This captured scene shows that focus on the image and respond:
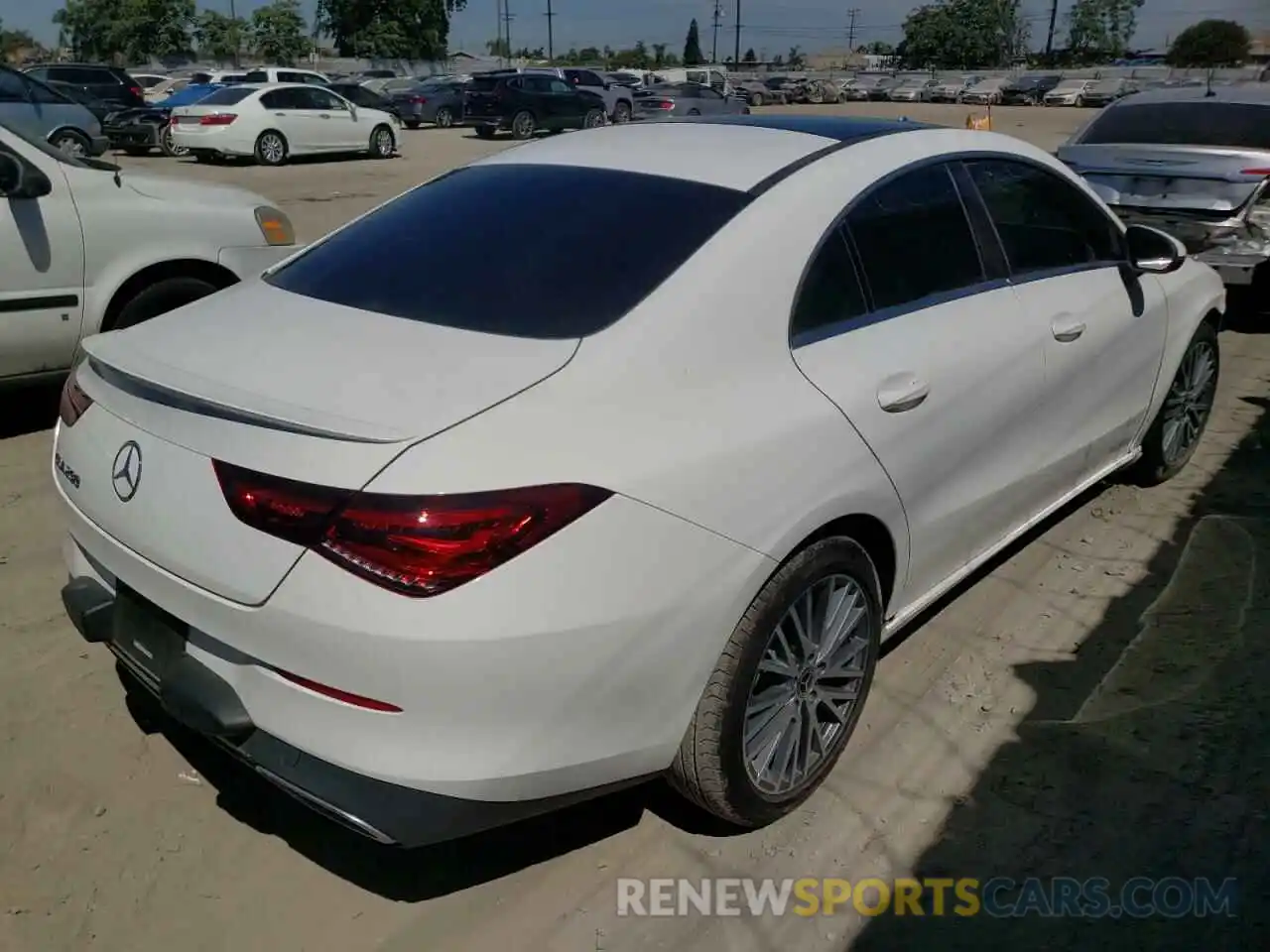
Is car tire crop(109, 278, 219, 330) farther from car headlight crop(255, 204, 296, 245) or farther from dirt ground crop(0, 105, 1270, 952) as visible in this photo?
dirt ground crop(0, 105, 1270, 952)

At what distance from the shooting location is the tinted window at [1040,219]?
12.0ft

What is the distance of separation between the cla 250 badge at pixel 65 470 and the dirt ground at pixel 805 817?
33.9 inches

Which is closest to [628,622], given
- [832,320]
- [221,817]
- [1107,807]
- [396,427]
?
[396,427]

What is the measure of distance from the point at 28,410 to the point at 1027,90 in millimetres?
54087

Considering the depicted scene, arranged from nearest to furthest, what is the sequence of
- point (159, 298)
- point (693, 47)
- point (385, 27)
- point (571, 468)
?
point (571, 468), point (159, 298), point (385, 27), point (693, 47)

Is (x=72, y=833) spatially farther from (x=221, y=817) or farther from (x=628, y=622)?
(x=628, y=622)

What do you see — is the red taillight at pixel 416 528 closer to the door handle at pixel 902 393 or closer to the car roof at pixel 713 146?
the door handle at pixel 902 393

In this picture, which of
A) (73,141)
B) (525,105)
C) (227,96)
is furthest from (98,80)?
(525,105)

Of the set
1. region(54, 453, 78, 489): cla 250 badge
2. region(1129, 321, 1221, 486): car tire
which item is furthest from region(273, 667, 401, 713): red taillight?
region(1129, 321, 1221, 486): car tire

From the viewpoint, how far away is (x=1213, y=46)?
58656mm

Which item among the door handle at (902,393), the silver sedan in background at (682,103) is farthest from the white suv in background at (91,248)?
the silver sedan in background at (682,103)

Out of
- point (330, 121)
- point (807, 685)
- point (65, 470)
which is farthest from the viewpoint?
point (330, 121)

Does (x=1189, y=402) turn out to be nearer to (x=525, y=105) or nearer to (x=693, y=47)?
(x=525, y=105)

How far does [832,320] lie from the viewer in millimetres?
2859
